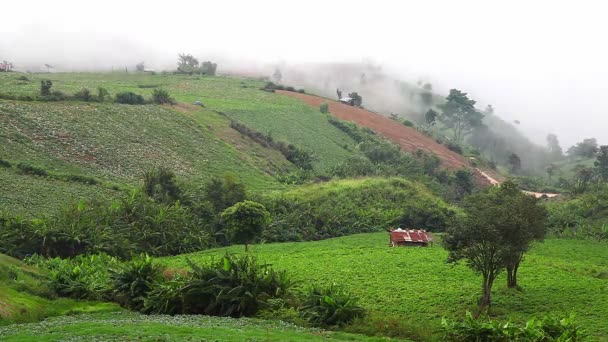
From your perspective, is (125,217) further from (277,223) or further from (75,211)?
(277,223)

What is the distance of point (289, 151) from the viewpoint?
290 ft

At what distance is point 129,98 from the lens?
295ft

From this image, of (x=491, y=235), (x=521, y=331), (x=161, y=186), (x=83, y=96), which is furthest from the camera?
(x=83, y=96)

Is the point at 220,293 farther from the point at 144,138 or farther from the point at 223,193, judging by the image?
Result: the point at 144,138

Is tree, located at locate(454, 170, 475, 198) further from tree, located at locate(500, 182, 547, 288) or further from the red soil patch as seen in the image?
tree, located at locate(500, 182, 547, 288)

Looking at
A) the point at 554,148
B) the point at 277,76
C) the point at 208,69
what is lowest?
the point at 554,148

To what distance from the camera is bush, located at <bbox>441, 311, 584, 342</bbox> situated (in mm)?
21953

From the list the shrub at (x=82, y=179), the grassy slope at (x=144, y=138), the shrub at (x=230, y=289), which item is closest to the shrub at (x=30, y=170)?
the grassy slope at (x=144, y=138)

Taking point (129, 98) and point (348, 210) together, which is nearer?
point (348, 210)

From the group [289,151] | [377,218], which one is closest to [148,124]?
[289,151]

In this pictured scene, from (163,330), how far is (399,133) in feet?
312

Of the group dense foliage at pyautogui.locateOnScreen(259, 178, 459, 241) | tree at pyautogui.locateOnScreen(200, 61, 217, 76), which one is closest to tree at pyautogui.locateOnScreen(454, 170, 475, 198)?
dense foliage at pyautogui.locateOnScreen(259, 178, 459, 241)

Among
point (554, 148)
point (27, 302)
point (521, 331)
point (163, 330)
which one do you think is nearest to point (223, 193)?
point (27, 302)

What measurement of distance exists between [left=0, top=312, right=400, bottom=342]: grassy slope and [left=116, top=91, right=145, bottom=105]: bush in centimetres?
6414
